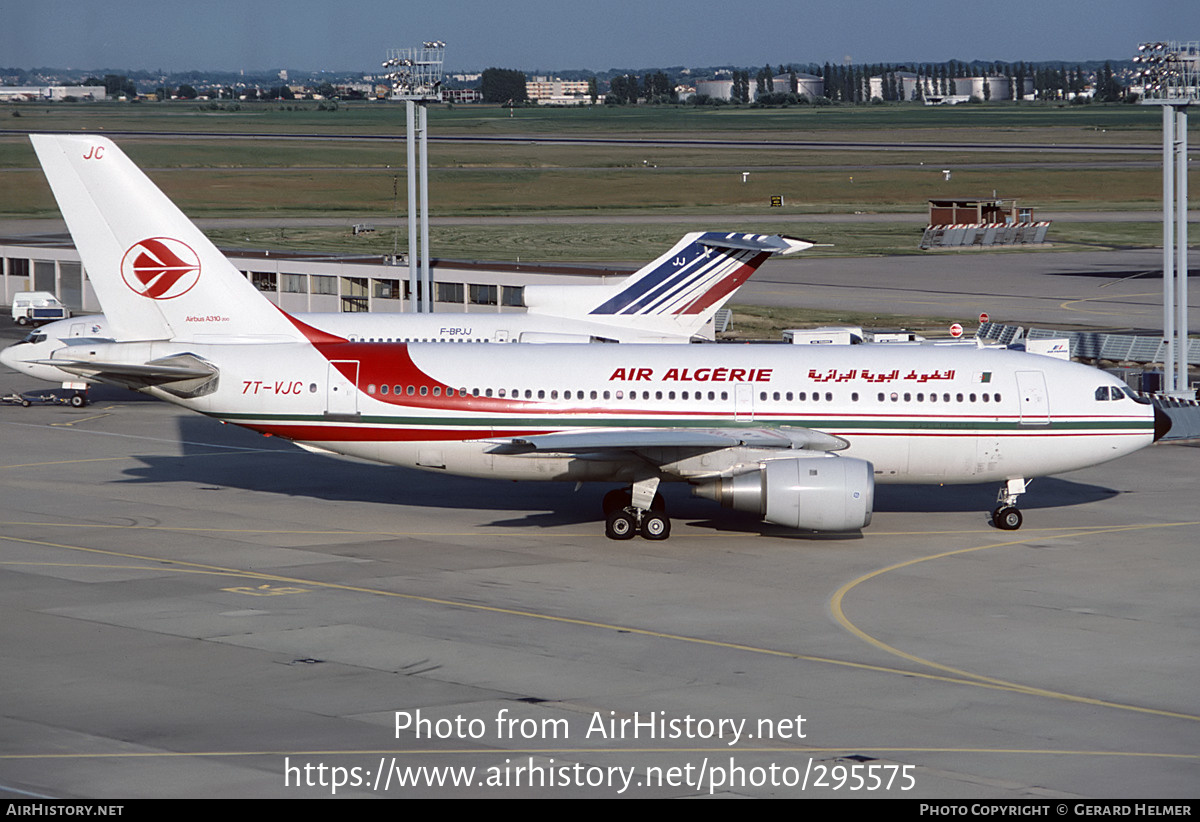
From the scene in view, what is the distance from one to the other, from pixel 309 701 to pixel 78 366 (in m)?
16.2

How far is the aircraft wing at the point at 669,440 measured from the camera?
34.8 meters

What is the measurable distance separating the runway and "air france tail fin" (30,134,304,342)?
4.79 metres

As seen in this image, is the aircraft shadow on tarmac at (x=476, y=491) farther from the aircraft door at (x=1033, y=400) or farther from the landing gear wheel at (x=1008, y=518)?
the aircraft door at (x=1033, y=400)

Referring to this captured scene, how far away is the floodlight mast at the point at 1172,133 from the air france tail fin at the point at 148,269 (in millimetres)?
29345

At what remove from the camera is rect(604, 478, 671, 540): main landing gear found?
1426 inches

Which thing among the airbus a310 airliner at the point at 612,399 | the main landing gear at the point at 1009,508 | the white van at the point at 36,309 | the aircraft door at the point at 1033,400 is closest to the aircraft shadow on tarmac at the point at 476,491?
the main landing gear at the point at 1009,508

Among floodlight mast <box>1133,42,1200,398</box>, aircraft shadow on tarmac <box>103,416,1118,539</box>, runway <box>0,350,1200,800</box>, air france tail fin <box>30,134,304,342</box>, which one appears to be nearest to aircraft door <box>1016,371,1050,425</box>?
runway <box>0,350,1200,800</box>

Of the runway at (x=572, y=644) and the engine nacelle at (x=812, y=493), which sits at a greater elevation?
the engine nacelle at (x=812, y=493)

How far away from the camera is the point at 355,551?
34.9m

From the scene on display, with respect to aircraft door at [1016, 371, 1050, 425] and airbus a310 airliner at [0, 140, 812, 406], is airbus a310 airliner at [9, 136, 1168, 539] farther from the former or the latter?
airbus a310 airliner at [0, 140, 812, 406]

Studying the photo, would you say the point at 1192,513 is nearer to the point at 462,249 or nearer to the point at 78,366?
the point at 78,366

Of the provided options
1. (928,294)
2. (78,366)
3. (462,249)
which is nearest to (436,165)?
(462,249)

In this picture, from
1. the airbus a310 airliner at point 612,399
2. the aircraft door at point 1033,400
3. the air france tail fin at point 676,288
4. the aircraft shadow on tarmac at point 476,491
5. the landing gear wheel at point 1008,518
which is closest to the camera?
the airbus a310 airliner at point 612,399

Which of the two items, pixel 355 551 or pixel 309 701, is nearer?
pixel 309 701
